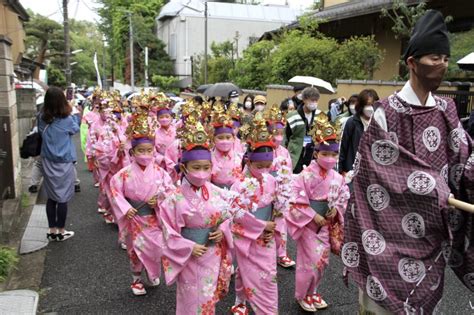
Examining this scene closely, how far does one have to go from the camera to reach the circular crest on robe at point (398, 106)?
2.58 metres

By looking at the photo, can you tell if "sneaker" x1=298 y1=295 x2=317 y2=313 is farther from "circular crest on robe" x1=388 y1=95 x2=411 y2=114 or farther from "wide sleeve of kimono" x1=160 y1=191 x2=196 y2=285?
"circular crest on robe" x1=388 y1=95 x2=411 y2=114

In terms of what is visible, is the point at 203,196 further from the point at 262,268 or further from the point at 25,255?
the point at 25,255

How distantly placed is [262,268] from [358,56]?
42.8 ft

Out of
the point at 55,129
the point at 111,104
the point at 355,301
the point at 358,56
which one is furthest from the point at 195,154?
the point at 358,56

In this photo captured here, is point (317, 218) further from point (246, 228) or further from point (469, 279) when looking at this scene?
point (469, 279)

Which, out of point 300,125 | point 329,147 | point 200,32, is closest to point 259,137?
point 329,147

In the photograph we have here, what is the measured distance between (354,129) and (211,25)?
3684 cm

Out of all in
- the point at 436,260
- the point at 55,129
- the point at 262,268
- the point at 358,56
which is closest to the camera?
the point at 436,260

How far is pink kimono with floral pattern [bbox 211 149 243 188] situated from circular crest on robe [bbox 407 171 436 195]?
324 centimetres

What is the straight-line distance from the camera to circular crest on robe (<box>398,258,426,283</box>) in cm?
247

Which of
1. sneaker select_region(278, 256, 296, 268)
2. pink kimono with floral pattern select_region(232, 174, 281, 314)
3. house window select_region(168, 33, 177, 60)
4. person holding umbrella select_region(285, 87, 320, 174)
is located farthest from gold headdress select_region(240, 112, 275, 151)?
house window select_region(168, 33, 177, 60)

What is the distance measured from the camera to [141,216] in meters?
4.76

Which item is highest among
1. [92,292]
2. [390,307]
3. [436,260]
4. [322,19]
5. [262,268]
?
[322,19]

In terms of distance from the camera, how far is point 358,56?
15516 mm
